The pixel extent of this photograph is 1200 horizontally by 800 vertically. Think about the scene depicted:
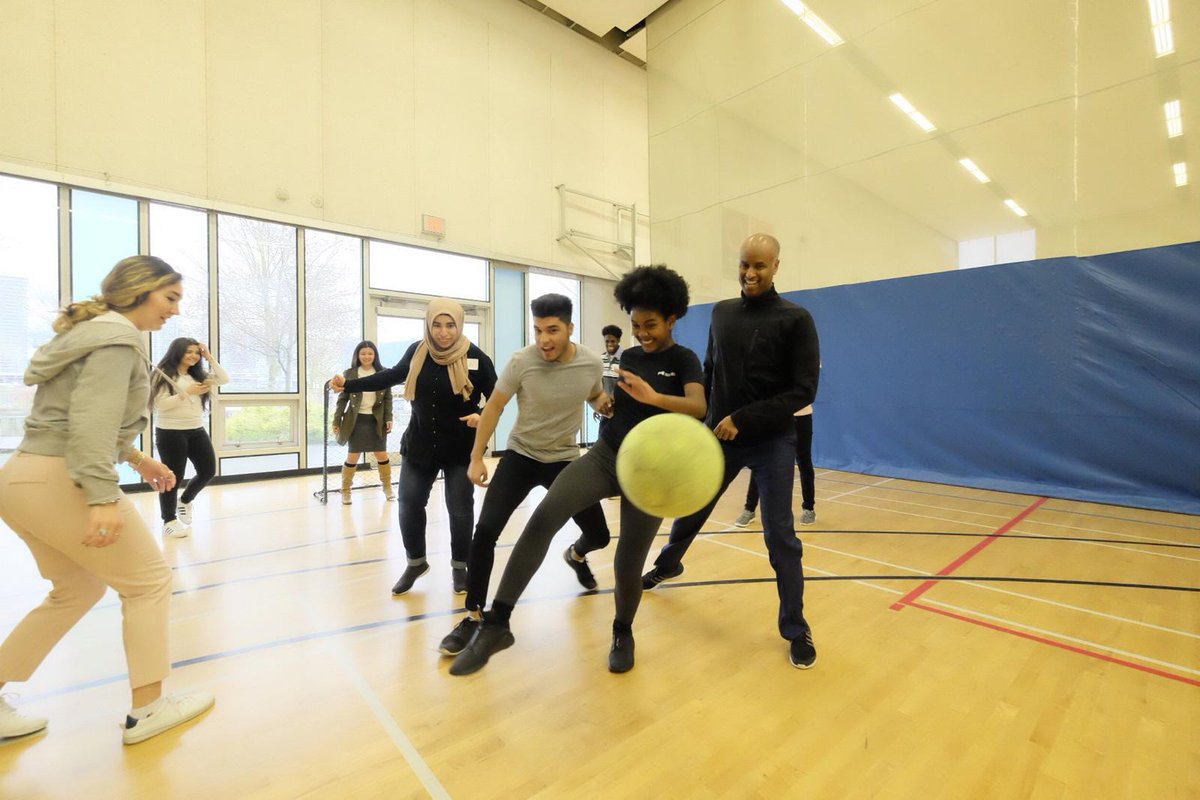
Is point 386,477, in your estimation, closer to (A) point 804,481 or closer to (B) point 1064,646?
(A) point 804,481

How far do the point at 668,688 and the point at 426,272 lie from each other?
778 centimetres

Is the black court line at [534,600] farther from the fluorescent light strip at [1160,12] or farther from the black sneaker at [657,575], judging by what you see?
the fluorescent light strip at [1160,12]

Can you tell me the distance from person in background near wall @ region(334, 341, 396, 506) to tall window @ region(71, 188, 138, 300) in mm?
3116

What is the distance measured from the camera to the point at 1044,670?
7.46 ft

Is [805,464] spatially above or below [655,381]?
below

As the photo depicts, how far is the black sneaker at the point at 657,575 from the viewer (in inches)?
117

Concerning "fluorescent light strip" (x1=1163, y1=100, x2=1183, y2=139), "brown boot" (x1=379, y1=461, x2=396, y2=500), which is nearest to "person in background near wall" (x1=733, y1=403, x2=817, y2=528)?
"brown boot" (x1=379, y1=461, x2=396, y2=500)

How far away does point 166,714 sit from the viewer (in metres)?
1.88

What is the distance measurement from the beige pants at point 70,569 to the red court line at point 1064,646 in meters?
3.44

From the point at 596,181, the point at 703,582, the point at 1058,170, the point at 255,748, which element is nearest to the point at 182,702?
the point at 255,748

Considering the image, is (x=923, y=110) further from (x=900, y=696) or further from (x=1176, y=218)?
(x=900, y=696)

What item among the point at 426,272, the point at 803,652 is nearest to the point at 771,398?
the point at 803,652

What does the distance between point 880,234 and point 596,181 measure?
5500mm

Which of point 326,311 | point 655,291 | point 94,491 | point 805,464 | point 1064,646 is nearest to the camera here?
point 94,491
